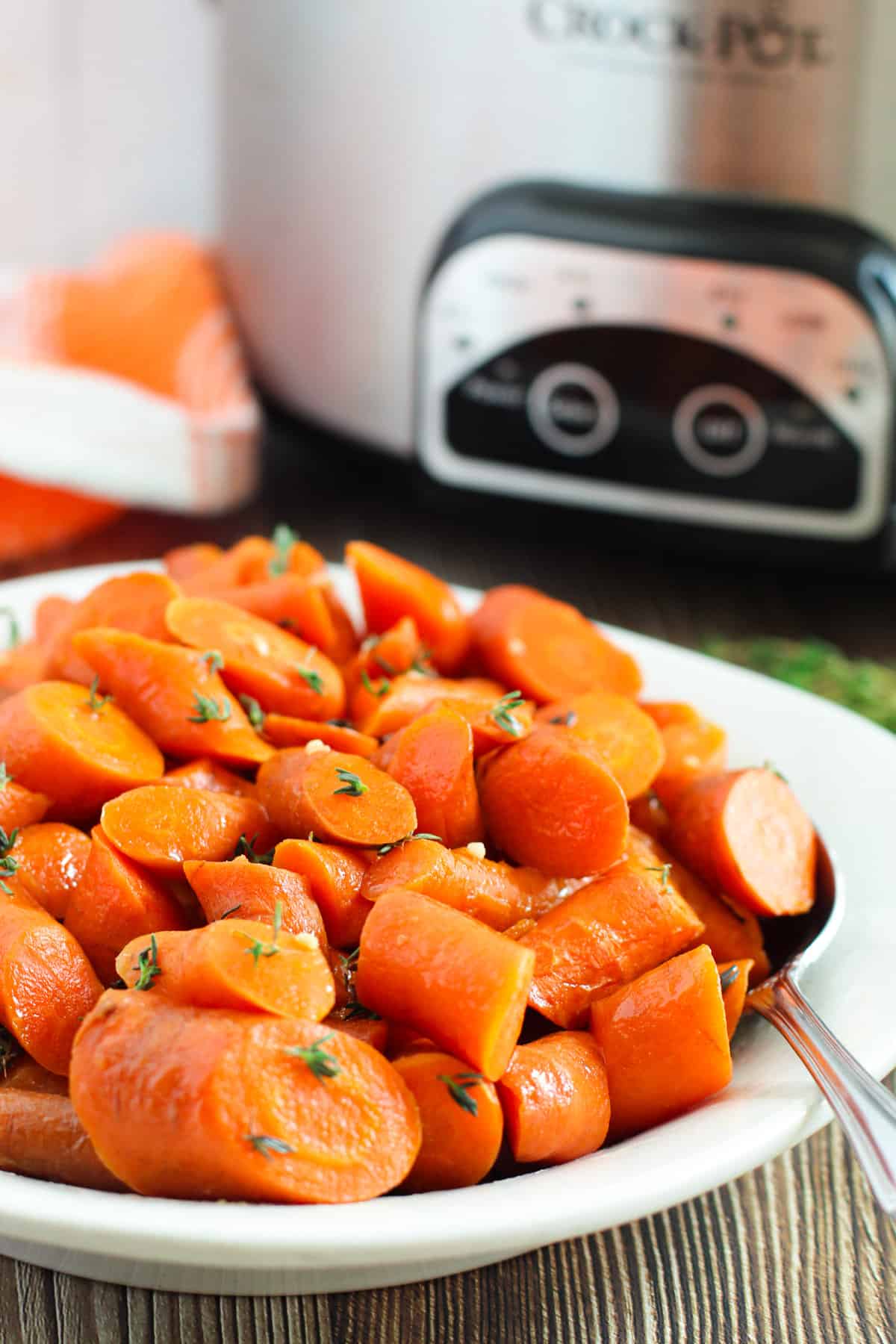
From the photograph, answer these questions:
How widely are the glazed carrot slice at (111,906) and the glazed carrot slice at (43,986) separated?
26mm

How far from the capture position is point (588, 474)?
6.01 feet

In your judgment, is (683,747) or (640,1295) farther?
(683,747)

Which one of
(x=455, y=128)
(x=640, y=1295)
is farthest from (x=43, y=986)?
(x=455, y=128)

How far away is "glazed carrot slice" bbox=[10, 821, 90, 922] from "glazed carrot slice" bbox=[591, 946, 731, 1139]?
1.13 ft

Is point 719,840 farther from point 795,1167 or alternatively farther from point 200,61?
point 200,61

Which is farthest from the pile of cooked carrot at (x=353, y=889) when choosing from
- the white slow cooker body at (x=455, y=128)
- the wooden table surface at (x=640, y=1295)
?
the white slow cooker body at (x=455, y=128)

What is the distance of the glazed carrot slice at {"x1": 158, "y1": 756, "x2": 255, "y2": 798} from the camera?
984mm

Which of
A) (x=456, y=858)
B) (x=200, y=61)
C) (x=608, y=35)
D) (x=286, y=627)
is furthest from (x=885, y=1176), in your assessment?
(x=200, y=61)

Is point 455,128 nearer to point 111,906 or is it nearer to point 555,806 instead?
point 555,806

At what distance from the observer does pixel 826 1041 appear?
0.83 metres

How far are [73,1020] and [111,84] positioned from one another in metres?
Answer: 2.71

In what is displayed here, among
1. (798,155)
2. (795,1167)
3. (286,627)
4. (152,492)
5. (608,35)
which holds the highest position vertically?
(608,35)

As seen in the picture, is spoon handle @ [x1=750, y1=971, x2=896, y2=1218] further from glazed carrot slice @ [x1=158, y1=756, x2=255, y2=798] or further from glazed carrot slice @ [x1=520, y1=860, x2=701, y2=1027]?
glazed carrot slice @ [x1=158, y1=756, x2=255, y2=798]

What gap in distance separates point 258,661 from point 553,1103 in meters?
0.42
